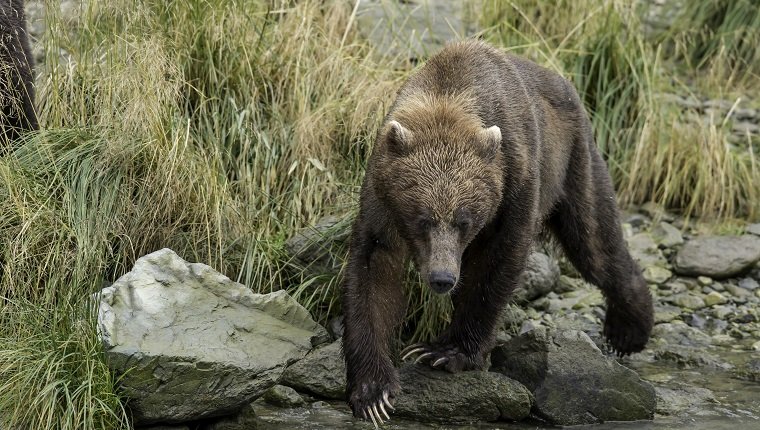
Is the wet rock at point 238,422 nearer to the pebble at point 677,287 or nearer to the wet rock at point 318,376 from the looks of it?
the wet rock at point 318,376

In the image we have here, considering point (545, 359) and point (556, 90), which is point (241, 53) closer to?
point (556, 90)

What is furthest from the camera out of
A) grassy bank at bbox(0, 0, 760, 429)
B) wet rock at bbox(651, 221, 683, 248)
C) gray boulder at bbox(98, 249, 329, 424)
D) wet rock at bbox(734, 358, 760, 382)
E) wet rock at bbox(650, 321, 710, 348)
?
wet rock at bbox(651, 221, 683, 248)

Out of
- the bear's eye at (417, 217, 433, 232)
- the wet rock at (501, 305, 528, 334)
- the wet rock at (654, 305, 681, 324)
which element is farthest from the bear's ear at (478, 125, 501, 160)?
the wet rock at (654, 305, 681, 324)

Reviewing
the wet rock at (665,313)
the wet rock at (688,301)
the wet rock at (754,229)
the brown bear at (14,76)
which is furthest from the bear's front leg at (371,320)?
the wet rock at (754,229)

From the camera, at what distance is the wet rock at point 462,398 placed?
6137 mm

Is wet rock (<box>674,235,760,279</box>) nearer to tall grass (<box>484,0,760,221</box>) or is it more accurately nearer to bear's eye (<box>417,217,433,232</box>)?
tall grass (<box>484,0,760,221</box>)

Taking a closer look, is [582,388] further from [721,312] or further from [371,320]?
[721,312]

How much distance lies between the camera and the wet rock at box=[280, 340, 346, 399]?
253 inches

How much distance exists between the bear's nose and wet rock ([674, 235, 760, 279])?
13.1ft

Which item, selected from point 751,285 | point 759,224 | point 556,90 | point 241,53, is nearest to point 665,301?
point 751,285

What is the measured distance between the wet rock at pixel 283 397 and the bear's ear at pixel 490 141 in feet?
5.77

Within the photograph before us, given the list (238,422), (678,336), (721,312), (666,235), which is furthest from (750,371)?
(238,422)

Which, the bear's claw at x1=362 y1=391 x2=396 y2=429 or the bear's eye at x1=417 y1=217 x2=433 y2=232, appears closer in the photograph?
the bear's eye at x1=417 y1=217 x2=433 y2=232

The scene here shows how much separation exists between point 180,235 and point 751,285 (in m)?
4.40
